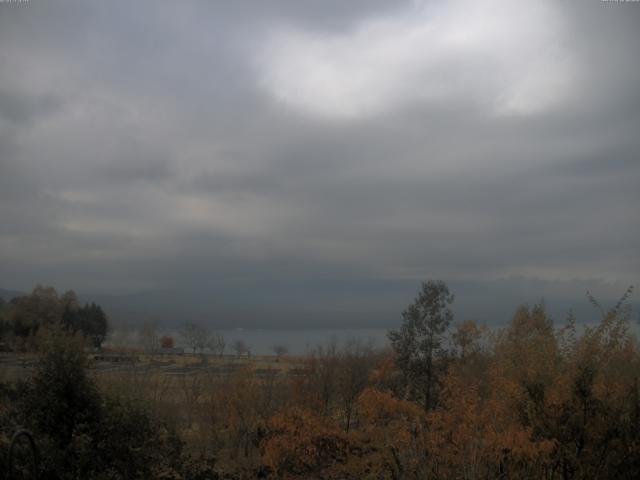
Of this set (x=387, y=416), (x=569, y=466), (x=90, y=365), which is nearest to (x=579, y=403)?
(x=569, y=466)

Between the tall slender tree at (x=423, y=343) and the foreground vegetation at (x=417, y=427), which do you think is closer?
the foreground vegetation at (x=417, y=427)

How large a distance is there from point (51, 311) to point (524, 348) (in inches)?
2181

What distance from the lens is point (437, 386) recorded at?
21.3 metres

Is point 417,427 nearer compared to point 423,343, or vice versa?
point 417,427

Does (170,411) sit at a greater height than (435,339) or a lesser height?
lesser

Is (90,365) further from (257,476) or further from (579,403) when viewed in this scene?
(579,403)

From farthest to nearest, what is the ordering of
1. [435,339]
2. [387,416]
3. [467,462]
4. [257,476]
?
[435,339] < [387,416] < [257,476] < [467,462]

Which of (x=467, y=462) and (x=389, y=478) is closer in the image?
(x=467, y=462)

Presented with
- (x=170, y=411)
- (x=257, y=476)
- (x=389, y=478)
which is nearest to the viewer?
(x=389, y=478)

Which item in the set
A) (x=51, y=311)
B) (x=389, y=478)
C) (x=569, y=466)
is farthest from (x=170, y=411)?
(x=51, y=311)

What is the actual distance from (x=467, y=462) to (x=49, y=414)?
25.6 ft

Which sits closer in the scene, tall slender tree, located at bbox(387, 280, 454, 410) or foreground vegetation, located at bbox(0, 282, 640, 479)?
foreground vegetation, located at bbox(0, 282, 640, 479)

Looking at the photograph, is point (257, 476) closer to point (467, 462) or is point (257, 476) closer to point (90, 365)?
point (90, 365)

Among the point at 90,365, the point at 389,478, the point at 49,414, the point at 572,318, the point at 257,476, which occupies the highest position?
the point at 572,318
